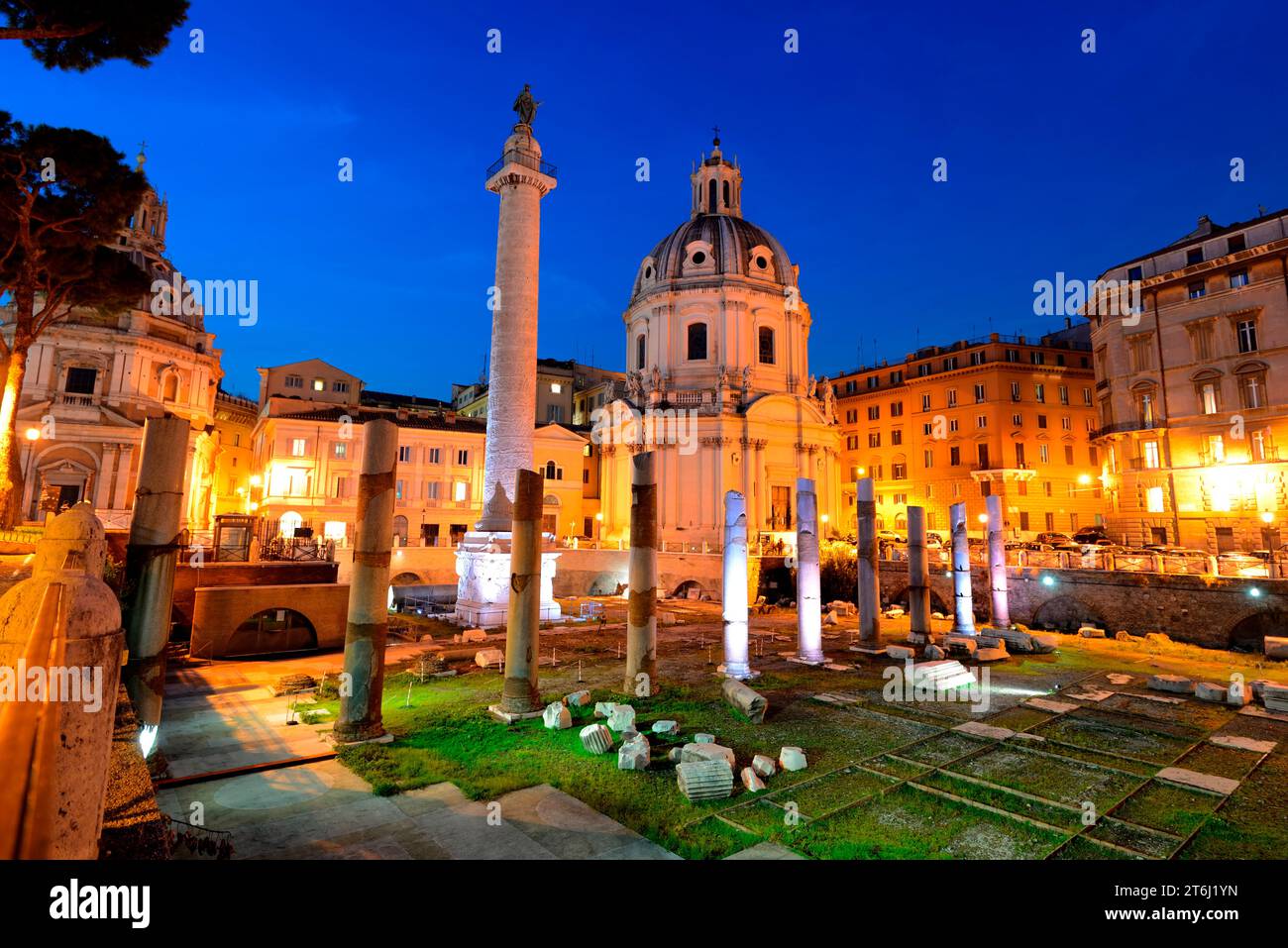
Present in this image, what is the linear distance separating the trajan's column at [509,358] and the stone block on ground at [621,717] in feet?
42.9

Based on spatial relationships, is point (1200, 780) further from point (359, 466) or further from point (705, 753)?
point (359, 466)

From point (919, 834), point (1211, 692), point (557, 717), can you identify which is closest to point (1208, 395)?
point (1211, 692)

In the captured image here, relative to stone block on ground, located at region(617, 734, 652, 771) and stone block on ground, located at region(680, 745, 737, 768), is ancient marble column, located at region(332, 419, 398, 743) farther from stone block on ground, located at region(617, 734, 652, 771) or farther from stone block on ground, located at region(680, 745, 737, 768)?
stone block on ground, located at region(680, 745, 737, 768)

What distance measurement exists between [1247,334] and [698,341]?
29.5 metres

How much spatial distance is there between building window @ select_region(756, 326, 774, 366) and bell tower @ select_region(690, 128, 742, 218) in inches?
420

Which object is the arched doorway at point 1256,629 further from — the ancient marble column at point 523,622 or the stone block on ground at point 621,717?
the ancient marble column at point 523,622

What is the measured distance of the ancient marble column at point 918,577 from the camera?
20812 mm

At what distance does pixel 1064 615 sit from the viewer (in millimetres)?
25750

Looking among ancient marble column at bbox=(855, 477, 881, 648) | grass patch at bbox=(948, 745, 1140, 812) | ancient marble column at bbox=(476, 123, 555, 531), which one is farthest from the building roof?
grass patch at bbox=(948, 745, 1140, 812)

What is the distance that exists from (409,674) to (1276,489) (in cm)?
3854

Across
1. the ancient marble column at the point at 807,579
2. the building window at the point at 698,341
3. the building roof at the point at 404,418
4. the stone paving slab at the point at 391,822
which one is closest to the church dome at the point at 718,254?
the building window at the point at 698,341

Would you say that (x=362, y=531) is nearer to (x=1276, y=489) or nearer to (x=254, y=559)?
(x=254, y=559)

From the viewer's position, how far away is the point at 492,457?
23.8 metres

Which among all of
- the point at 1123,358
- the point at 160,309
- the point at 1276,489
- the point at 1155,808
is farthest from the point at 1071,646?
the point at 160,309
